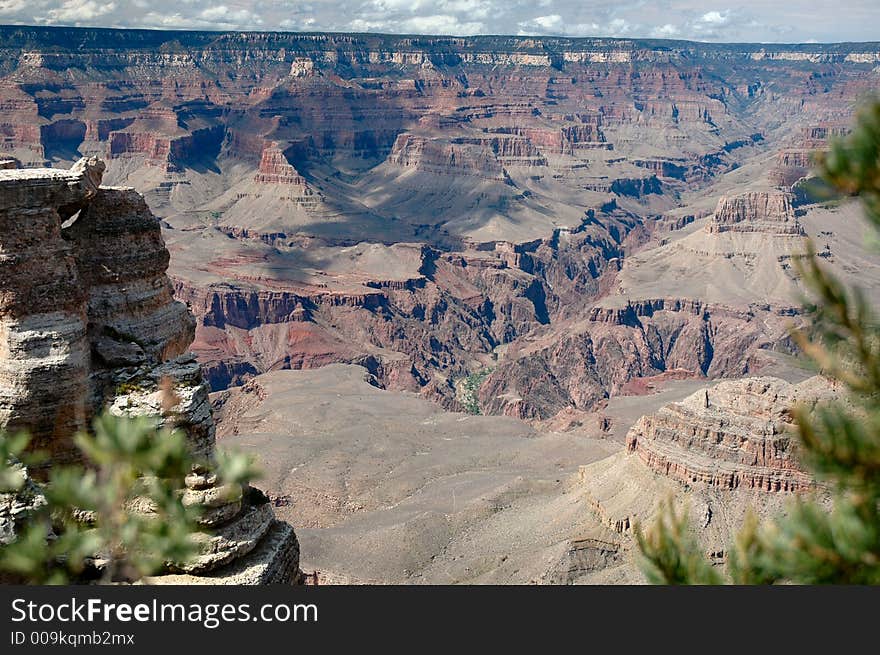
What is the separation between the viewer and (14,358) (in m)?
21.9

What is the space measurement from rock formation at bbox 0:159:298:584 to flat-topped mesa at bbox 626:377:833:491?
28.4 meters

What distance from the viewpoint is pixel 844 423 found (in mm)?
9180

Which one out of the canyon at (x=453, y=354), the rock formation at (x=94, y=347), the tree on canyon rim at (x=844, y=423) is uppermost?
the tree on canyon rim at (x=844, y=423)

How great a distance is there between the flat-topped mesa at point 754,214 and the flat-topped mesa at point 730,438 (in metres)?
113

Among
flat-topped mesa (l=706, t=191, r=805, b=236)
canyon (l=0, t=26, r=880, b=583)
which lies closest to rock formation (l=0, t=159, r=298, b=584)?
canyon (l=0, t=26, r=880, b=583)

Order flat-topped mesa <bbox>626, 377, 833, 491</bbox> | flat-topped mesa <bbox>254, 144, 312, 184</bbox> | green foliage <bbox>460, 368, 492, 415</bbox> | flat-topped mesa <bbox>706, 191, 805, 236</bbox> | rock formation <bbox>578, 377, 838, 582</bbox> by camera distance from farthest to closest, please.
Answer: flat-topped mesa <bbox>254, 144, 312, 184</bbox> → flat-topped mesa <bbox>706, 191, 805, 236</bbox> → green foliage <bbox>460, 368, 492, 415</bbox> → flat-topped mesa <bbox>626, 377, 833, 491</bbox> → rock formation <bbox>578, 377, 838, 582</bbox>

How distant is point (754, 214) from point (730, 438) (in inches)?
4861

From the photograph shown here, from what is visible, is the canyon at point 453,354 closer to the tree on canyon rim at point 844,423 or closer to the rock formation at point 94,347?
the rock formation at point 94,347

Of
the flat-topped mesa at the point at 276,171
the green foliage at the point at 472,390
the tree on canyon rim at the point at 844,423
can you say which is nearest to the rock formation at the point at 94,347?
the tree on canyon rim at the point at 844,423

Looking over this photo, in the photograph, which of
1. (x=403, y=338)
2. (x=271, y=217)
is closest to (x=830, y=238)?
(x=403, y=338)

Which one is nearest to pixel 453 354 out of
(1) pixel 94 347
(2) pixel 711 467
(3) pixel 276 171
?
(3) pixel 276 171

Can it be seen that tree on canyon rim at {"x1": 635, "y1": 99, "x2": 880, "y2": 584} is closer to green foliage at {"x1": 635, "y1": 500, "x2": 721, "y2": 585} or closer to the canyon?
the canyon

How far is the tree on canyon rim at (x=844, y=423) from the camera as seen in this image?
348 inches

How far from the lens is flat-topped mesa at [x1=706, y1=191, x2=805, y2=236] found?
157m
